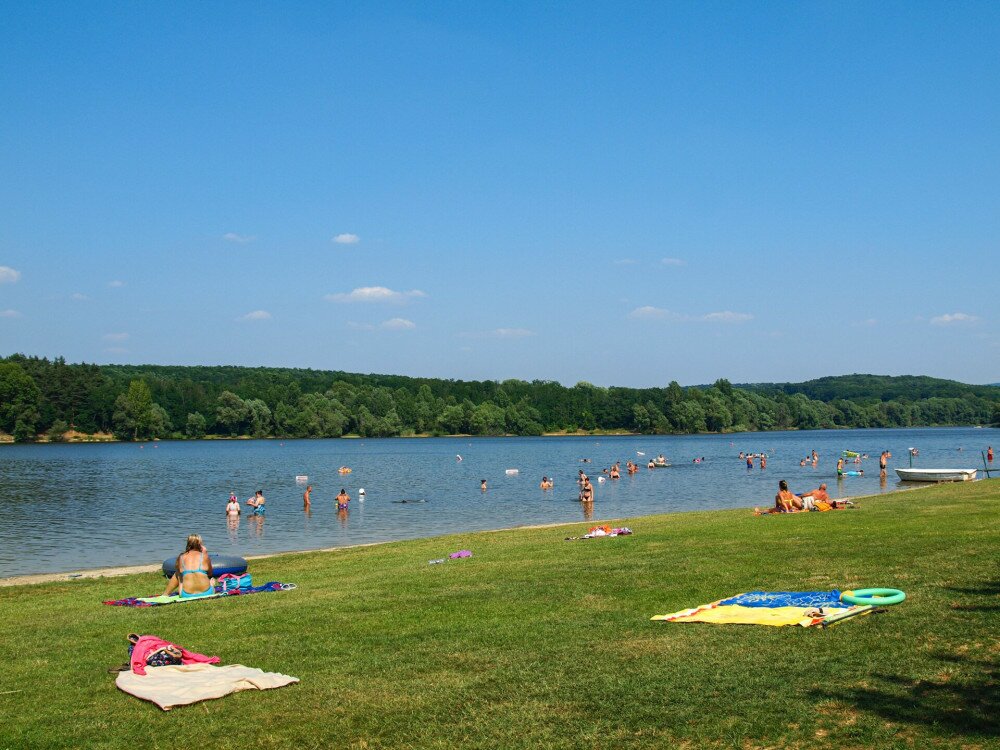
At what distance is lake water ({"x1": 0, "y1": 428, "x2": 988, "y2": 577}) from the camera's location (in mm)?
33000

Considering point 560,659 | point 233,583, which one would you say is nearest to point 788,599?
point 560,659

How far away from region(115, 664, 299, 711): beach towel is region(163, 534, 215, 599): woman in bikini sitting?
6703 millimetres

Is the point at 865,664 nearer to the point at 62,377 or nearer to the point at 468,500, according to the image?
the point at 468,500

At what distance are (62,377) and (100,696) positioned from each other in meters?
152

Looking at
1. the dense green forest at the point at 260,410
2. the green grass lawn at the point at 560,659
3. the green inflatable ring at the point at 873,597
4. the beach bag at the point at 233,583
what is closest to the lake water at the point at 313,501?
the beach bag at the point at 233,583

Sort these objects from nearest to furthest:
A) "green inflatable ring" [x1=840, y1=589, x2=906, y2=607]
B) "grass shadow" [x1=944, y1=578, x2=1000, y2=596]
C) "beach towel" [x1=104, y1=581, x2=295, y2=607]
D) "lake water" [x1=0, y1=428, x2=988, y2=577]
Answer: "green inflatable ring" [x1=840, y1=589, x2=906, y2=607]
"grass shadow" [x1=944, y1=578, x2=1000, y2=596]
"beach towel" [x1=104, y1=581, x2=295, y2=607]
"lake water" [x1=0, y1=428, x2=988, y2=577]

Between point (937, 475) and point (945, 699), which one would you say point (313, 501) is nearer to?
point (937, 475)

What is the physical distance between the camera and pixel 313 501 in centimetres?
5175

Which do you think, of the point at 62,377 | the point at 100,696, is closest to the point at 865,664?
the point at 100,696

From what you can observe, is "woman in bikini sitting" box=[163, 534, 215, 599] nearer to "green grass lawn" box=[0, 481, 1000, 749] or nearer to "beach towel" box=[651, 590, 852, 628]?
"green grass lawn" box=[0, 481, 1000, 749]

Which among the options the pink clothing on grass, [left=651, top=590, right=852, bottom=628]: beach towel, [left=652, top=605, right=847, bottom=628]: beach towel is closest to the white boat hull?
[left=651, top=590, right=852, bottom=628]: beach towel

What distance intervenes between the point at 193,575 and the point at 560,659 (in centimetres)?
904

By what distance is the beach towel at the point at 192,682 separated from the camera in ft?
28.2

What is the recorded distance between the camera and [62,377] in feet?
480
